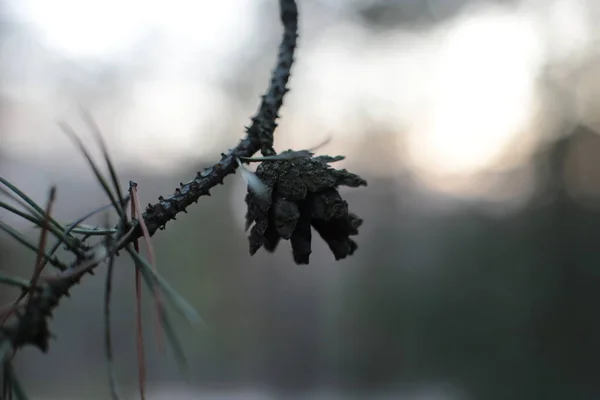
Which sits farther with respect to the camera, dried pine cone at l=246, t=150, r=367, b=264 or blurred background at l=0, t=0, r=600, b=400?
blurred background at l=0, t=0, r=600, b=400

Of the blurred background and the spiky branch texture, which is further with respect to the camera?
the blurred background

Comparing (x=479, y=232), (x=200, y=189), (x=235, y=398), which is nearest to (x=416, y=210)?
(x=479, y=232)

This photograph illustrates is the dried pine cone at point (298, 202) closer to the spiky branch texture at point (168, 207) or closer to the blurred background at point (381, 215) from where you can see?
the spiky branch texture at point (168, 207)

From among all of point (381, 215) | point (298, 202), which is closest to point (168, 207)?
point (298, 202)

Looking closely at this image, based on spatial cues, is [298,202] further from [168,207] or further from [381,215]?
[381,215]

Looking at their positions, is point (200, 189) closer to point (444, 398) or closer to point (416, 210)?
point (416, 210)

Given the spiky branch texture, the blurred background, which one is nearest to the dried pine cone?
the spiky branch texture

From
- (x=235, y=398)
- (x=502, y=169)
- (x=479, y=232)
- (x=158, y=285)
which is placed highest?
(x=502, y=169)

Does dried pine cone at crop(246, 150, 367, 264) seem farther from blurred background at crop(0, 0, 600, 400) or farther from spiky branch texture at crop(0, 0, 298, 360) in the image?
blurred background at crop(0, 0, 600, 400)
